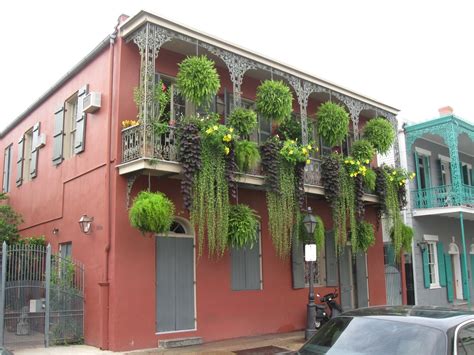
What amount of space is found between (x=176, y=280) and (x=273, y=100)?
15.4 feet

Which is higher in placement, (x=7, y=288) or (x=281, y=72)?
(x=281, y=72)

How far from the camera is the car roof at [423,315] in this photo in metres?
4.41

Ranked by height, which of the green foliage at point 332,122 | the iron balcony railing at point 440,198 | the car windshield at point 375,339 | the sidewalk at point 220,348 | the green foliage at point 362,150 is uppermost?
the green foliage at point 332,122

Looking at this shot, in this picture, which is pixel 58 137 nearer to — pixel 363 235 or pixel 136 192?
pixel 136 192

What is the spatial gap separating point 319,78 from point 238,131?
365 cm

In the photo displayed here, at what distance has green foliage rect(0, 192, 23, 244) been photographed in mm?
13695

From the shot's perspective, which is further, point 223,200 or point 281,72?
point 281,72

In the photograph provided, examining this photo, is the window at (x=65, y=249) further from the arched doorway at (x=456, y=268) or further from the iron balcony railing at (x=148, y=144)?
the arched doorway at (x=456, y=268)

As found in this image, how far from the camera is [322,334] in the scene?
517 centimetres

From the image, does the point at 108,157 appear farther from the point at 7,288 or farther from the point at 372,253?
the point at 372,253

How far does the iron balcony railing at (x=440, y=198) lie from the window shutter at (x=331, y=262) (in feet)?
17.1

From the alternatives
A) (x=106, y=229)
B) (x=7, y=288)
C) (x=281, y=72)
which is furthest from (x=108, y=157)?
(x=281, y=72)

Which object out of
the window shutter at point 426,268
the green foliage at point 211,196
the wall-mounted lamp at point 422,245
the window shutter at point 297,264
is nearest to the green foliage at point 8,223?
the green foliage at point 211,196

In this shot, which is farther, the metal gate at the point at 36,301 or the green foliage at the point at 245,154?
the green foliage at the point at 245,154
